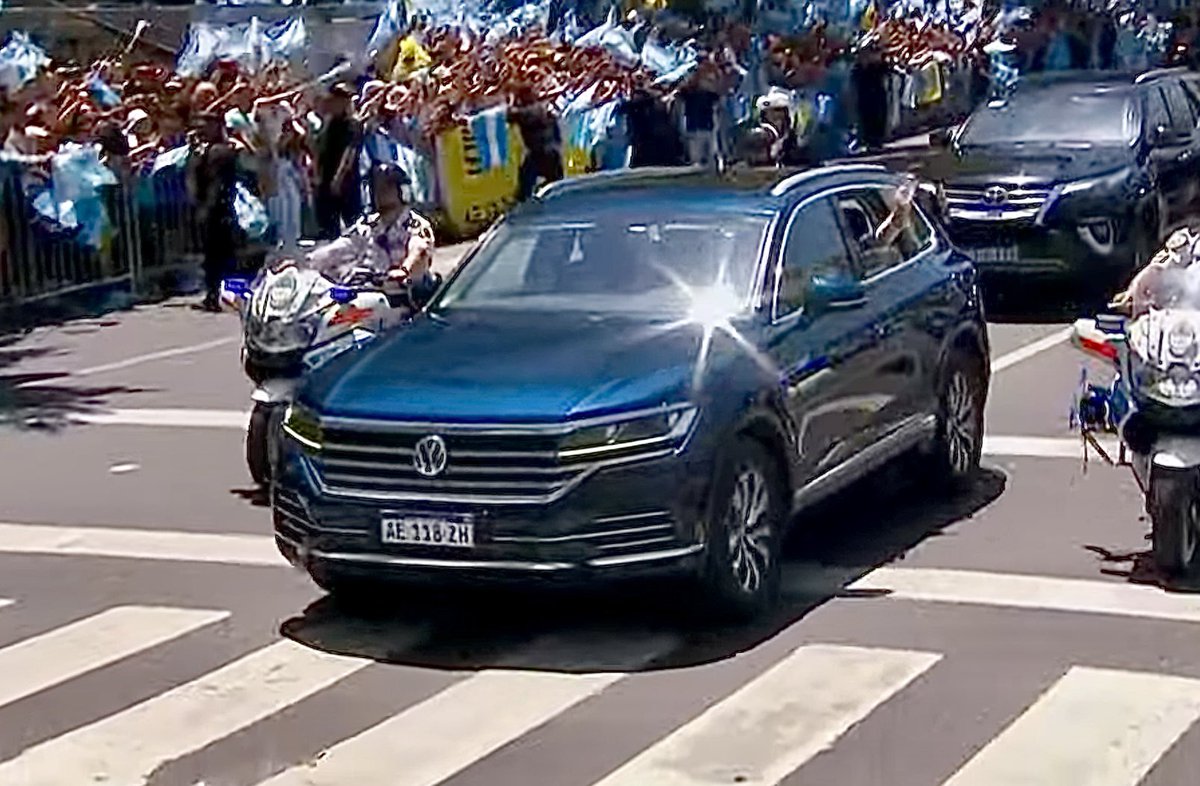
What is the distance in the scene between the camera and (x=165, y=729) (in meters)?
7.60

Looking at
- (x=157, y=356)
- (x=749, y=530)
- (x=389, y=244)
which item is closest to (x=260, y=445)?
(x=389, y=244)

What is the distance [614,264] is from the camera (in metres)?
9.55

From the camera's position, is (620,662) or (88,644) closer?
(620,662)

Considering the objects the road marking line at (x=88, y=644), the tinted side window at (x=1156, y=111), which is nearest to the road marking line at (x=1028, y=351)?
the tinted side window at (x=1156, y=111)

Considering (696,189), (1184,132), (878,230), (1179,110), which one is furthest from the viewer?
(1179,110)

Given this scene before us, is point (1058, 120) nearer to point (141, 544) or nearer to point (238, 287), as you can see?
point (238, 287)

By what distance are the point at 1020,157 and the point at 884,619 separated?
1016 centimetres

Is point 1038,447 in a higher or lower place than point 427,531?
lower

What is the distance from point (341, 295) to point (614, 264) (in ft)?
5.84

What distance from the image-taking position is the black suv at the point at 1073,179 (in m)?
17.6

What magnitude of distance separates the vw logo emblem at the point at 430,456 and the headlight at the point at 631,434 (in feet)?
1.44

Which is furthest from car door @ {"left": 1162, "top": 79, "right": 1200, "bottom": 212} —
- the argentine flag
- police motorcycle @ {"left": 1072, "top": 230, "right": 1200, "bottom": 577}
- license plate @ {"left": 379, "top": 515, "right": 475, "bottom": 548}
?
license plate @ {"left": 379, "top": 515, "right": 475, "bottom": 548}

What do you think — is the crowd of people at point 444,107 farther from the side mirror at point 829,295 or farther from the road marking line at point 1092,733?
the road marking line at point 1092,733

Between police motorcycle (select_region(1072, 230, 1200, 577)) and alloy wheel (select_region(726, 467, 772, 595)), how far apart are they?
156 centimetres
